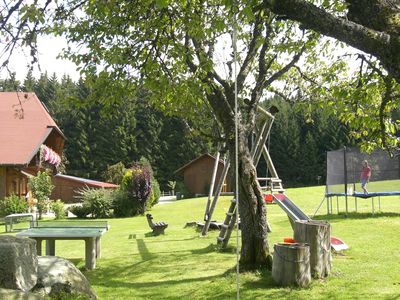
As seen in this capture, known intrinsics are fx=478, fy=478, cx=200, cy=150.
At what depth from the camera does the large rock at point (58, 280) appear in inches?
242

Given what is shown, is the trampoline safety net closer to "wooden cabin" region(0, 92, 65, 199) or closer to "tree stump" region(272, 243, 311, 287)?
"tree stump" region(272, 243, 311, 287)

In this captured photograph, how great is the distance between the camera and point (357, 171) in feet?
64.0

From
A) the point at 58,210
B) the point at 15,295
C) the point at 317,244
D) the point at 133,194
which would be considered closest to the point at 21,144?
the point at 58,210

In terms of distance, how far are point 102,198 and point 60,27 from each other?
66.3 feet

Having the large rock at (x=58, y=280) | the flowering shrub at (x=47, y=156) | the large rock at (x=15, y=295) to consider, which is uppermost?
the flowering shrub at (x=47, y=156)

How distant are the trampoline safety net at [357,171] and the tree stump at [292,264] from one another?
12.5 metres

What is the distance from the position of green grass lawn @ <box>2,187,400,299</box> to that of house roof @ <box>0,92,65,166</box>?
14.8m

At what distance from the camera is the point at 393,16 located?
12.7 feet

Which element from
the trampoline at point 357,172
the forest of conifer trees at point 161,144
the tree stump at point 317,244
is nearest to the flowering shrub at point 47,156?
the trampoline at point 357,172

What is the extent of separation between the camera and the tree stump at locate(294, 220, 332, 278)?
799 centimetres

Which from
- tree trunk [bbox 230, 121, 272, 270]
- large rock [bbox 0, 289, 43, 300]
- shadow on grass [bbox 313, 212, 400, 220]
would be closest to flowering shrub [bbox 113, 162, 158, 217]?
shadow on grass [bbox 313, 212, 400, 220]

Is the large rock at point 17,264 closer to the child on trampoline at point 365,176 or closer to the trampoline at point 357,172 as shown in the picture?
the trampoline at point 357,172

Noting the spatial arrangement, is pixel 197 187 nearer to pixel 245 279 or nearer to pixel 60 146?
pixel 60 146

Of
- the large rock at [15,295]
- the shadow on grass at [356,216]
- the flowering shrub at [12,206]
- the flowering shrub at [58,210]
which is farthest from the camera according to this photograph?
the flowering shrub at [58,210]
